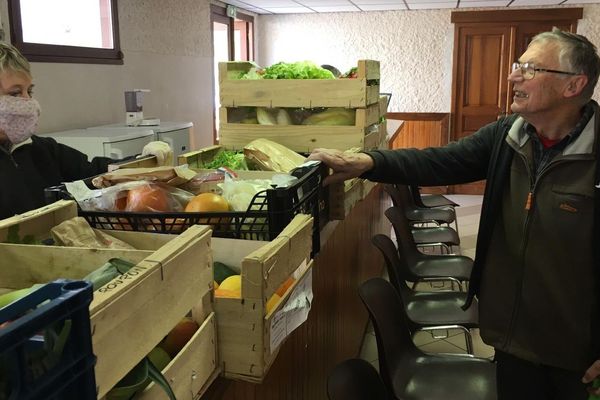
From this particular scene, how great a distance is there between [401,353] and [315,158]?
847 mm

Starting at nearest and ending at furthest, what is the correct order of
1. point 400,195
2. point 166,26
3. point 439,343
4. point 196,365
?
point 196,365 → point 439,343 → point 400,195 → point 166,26

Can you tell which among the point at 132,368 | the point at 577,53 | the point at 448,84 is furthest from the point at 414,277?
the point at 448,84

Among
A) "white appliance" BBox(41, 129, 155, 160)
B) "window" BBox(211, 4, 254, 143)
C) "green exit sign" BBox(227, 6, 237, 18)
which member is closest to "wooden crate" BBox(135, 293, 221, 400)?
"white appliance" BBox(41, 129, 155, 160)

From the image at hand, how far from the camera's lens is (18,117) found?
6.30 ft

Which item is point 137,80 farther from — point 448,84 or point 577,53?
point 448,84

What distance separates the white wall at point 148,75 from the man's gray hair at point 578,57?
2904 mm

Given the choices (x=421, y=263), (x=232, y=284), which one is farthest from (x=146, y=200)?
(x=421, y=263)

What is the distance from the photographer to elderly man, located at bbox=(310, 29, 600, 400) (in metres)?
1.57

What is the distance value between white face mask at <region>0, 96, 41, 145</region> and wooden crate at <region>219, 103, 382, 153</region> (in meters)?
0.71

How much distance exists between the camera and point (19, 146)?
2.01 metres

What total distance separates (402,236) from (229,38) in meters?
4.50

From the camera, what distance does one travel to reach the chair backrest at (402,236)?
303 cm

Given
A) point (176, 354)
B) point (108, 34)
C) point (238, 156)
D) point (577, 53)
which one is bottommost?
point (176, 354)

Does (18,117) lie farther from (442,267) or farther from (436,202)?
(436,202)
